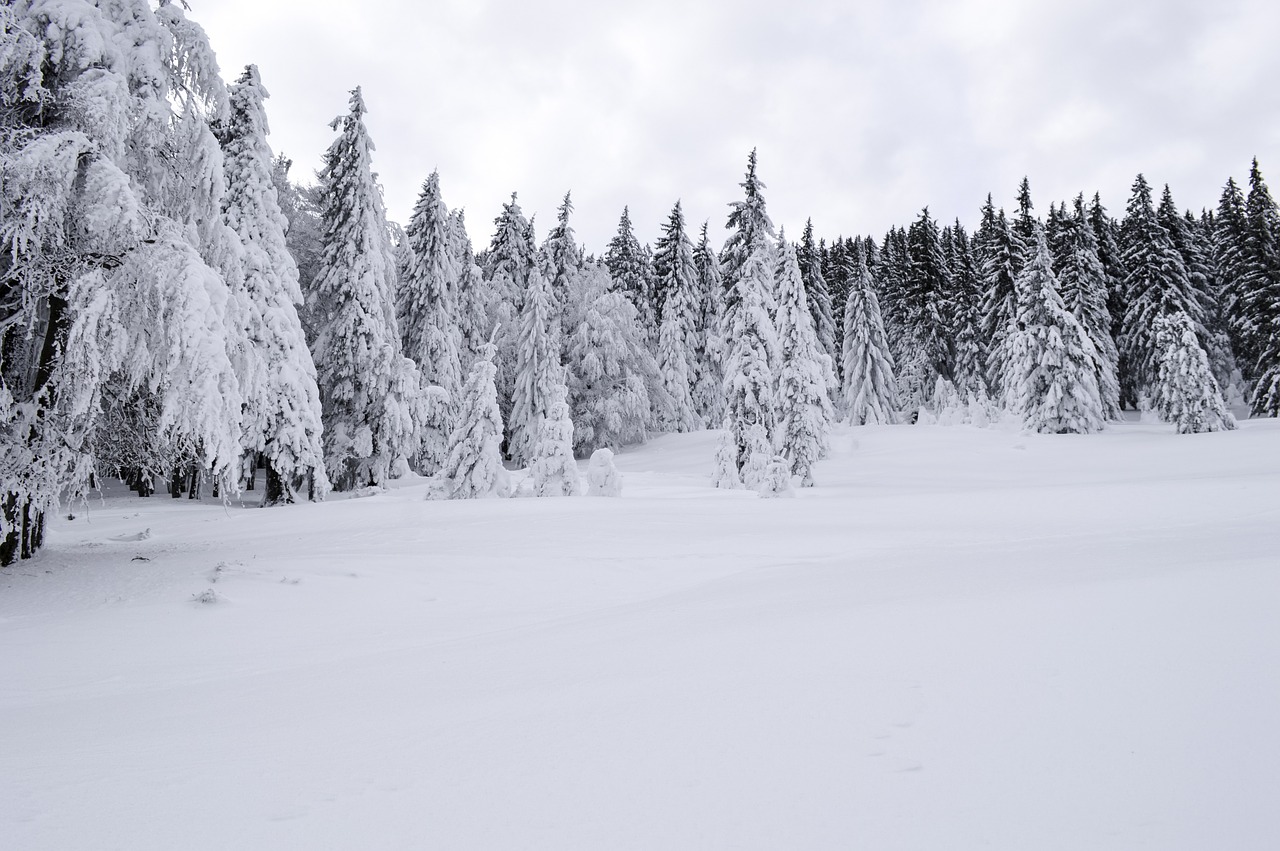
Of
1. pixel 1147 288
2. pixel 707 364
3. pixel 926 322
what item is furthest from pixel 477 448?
pixel 1147 288

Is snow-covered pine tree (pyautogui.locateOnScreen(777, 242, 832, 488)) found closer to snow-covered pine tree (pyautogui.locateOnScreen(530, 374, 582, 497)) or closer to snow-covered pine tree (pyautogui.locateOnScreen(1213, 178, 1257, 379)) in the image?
snow-covered pine tree (pyautogui.locateOnScreen(530, 374, 582, 497))

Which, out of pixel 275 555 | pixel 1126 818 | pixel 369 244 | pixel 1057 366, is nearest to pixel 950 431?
pixel 1057 366

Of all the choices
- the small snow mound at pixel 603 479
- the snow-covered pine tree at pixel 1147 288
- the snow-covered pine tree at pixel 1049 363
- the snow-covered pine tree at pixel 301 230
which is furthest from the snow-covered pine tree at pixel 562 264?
the snow-covered pine tree at pixel 1147 288

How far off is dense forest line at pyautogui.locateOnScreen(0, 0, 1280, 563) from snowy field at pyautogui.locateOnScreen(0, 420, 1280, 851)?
2825 mm

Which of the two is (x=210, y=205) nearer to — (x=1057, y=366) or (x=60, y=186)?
(x=60, y=186)

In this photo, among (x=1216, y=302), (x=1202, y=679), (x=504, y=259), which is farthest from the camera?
(x=1216, y=302)

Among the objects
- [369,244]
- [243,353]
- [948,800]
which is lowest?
[948,800]

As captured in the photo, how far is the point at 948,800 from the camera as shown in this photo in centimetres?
300

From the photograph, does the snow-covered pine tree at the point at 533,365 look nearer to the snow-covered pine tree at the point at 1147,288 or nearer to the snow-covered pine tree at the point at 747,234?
the snow-covered pine tree at the point at 747,234

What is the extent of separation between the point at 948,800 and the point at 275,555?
32.1 ft

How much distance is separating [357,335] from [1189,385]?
35548mm

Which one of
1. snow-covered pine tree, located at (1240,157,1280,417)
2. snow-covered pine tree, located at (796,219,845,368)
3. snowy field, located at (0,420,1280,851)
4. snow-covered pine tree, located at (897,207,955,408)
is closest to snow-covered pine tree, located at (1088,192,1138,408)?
snow-covered pine tree, located at (1240,157,1280,417)

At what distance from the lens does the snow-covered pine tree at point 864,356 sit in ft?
149

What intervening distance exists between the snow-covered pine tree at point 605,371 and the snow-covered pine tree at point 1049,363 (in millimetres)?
19588
